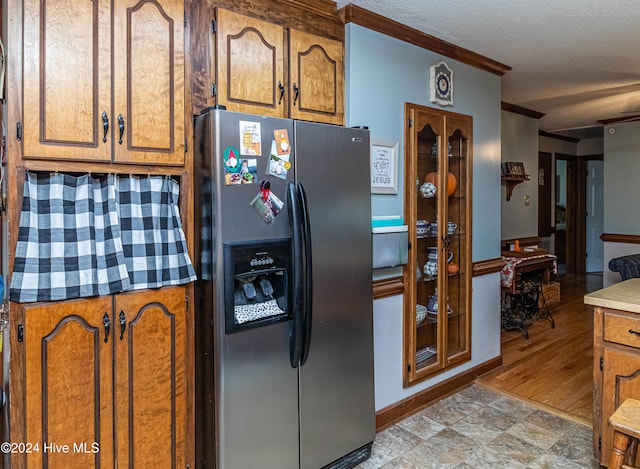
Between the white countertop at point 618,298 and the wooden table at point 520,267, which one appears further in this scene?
the wooden table at point 520,267

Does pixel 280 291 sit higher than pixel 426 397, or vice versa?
pixel 280 291

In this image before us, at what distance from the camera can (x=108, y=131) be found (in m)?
1.70

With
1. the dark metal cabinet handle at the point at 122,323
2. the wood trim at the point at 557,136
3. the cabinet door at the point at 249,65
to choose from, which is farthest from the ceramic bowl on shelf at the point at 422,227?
the wood trim at the point at 557,136

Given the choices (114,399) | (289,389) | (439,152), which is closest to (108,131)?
(114,399)

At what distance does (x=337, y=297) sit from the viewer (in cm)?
215

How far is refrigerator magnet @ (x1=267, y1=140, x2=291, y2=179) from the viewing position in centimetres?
191

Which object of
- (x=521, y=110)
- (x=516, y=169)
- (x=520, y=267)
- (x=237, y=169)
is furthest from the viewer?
(x=521, y=110)

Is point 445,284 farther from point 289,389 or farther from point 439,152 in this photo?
point 289,389

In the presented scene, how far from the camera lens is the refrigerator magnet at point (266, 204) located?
1878 millimetres

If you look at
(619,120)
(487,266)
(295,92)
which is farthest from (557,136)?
(295,92)

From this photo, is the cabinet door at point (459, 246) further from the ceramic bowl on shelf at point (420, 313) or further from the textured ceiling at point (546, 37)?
the textured ceiling at point (546, 37)

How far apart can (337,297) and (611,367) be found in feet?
Answer: 4.50

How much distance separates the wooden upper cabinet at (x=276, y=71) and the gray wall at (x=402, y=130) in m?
0.14

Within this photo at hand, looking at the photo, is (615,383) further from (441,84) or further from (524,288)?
(524,288)
